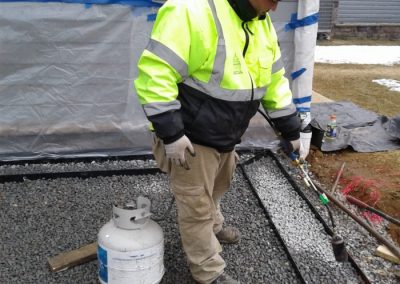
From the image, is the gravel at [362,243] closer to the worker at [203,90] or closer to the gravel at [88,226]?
the gravel at [88,226]

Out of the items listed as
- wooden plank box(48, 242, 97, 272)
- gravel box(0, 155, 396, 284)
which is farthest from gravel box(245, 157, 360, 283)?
wooden plank box(48, 242, 97, 272)

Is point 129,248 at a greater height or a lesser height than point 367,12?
greater

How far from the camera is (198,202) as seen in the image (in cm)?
234

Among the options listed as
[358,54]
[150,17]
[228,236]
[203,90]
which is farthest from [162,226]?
[358,54]

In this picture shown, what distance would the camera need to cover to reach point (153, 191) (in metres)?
3.92

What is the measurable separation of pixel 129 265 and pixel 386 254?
1.93 m

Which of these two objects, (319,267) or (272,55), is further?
(319,267)

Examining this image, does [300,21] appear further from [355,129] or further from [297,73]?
[355,129]

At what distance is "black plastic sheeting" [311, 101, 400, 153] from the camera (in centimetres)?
491

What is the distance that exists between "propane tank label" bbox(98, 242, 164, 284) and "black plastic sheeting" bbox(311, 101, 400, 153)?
2.99 m

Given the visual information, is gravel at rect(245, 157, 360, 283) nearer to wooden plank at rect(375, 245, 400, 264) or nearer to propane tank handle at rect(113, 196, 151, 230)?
wooden plank at rect(375, 245, 400, 264)

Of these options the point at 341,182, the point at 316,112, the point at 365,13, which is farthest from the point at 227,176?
the point at 365,13

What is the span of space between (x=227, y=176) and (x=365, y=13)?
1277cm

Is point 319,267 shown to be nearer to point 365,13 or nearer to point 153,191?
point 153,191
